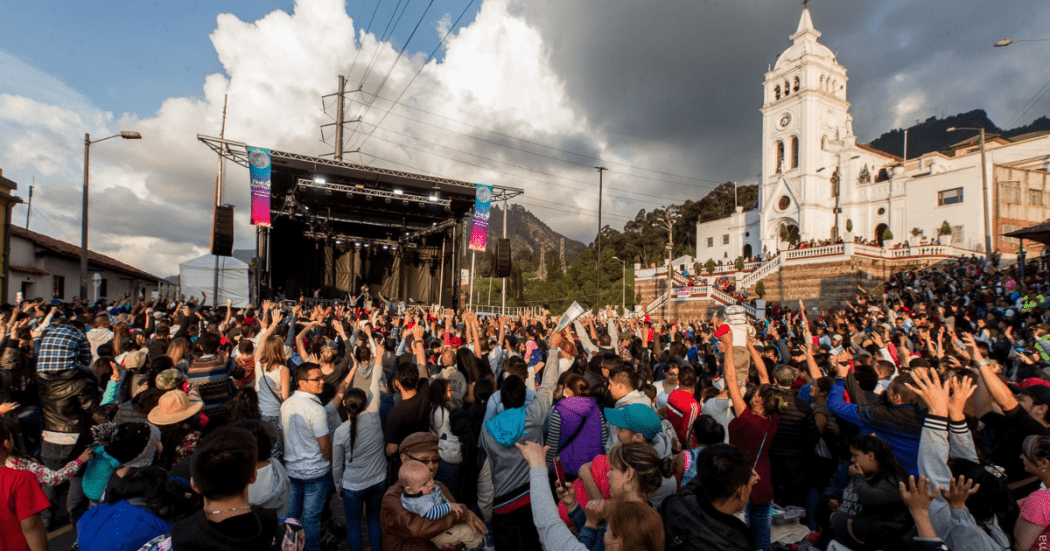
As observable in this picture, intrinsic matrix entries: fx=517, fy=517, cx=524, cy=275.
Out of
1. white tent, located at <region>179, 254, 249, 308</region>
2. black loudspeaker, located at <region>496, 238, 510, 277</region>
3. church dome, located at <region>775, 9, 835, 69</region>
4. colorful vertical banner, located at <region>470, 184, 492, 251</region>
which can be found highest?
church dome, located at <region>775, 9, 835, 69</region>

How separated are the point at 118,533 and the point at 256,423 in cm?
81

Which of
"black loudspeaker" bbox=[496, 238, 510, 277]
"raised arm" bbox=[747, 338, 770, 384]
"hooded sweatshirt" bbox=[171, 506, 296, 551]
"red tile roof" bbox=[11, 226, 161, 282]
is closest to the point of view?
"hooded sweatshirt" bbox=[171, 506, 296, 551]

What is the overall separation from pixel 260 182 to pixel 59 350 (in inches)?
497

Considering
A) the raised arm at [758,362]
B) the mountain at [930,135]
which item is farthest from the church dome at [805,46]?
the mountain at [930,135]

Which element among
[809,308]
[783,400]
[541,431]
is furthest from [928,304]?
[541,431]

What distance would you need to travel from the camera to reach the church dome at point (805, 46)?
4147 centimetres

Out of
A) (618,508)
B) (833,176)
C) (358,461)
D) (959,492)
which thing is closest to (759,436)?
(959,492)

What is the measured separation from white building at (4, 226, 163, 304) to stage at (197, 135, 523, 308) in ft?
20.0

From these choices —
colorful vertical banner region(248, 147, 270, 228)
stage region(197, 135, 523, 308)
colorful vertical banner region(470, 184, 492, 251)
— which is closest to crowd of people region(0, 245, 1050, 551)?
colorful vertical banner region(248, 147, 270, 228)

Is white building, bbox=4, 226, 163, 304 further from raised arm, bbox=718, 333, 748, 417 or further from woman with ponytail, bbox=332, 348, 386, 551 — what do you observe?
raised arm, bbox=718, 333, 748, 417

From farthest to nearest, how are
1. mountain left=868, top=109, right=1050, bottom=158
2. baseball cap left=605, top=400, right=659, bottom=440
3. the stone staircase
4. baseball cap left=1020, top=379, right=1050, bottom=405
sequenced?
mountain left=868, top=109, right=1050, bottom=158
the stone staircase
baseball cap left=1020, top=379, right=1050, bottom=405
baseball cap left=605, top=400, right=659, bottom=440

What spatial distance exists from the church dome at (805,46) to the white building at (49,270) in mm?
47052

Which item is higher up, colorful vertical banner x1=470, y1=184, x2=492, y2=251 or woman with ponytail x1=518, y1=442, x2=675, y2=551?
colorful vertical banner x1=470, y1=184, x2=492, y2=251

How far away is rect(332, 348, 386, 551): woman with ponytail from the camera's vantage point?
3682 mm
